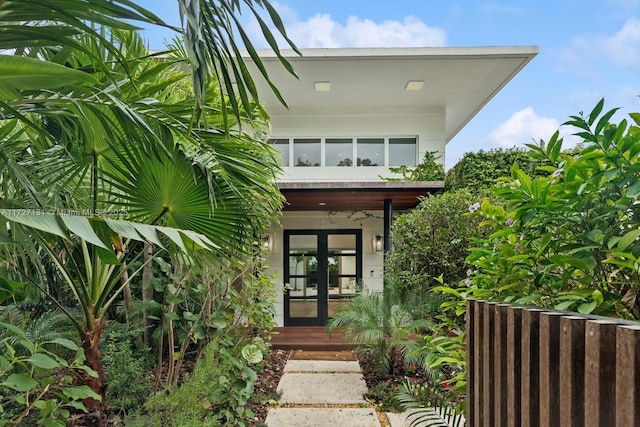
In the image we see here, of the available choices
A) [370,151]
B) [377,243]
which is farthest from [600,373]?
[370,151]

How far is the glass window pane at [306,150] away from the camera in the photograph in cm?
726

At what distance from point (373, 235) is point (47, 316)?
227 inches

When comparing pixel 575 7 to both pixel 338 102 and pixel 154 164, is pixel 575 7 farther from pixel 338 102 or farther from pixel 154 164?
pixel 154 164

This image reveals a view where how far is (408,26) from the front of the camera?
283 inches

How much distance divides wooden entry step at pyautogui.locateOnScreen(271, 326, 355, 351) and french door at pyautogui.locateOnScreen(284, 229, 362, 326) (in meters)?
0.61

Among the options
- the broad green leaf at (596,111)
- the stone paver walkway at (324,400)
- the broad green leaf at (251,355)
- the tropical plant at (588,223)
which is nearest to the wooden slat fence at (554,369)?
the tropical plant at (588,223)

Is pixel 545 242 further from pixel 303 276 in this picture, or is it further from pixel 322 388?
pixel 303 276

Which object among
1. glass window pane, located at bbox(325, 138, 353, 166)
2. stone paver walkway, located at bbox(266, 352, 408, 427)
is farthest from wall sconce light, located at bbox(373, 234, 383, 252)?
stone paver walkway, located at bbox(266, 352, 408, 427)

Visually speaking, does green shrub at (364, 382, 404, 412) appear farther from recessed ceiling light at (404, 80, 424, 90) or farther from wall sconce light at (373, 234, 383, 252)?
recessed ceiling light at (404, 80, 424, 90)

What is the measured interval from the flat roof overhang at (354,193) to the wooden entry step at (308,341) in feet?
7.53

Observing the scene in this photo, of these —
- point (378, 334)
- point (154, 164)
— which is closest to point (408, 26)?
point (378, 334)

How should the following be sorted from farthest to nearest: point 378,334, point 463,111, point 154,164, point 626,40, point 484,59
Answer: point 626,40, point 463,111, point 484,59, point 378,334, point 154,164

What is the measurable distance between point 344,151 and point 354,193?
6.41 ft

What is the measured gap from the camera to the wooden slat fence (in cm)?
75
